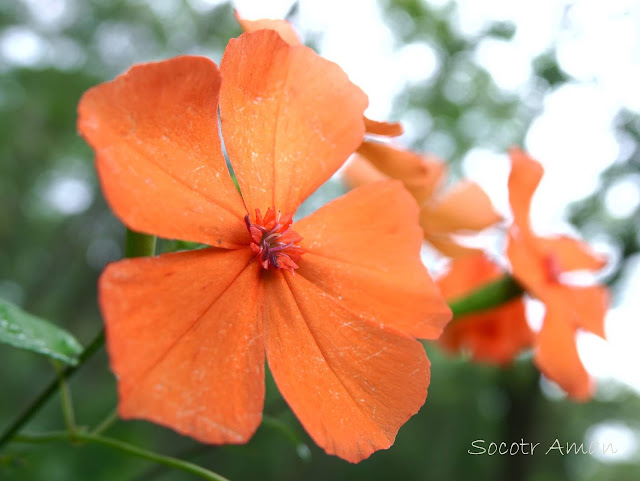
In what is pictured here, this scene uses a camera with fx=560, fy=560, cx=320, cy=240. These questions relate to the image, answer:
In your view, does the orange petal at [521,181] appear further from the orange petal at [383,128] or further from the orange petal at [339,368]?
the orange petal at [339,368]

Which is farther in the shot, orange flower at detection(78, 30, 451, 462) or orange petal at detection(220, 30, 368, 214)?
orange petal at detection(220, 30, 368, 214)

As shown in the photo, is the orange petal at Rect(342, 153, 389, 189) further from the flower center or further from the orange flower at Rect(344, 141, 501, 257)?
the flower center

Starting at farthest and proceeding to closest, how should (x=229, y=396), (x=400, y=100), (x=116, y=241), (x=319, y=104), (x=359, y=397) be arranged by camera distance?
(x=116, y=241) < (x=400, y=100) < (x=319, y=104) < (x=359, y=397) < (x=229, y=396)

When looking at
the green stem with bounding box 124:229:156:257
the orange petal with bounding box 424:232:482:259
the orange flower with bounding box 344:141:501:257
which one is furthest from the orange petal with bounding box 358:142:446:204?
the green stem with bounding box 124:229:156:257

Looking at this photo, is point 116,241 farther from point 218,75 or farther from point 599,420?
point 218,75

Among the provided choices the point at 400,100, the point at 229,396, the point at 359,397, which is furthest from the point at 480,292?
the point at 400,100

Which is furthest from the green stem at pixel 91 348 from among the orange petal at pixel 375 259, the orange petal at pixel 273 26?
the orange petal at pixel 273 26

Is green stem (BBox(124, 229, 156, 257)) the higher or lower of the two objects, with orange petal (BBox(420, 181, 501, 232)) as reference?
higher

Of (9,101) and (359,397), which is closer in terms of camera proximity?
(359,397)
